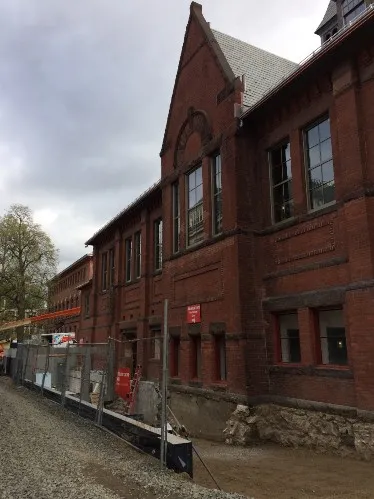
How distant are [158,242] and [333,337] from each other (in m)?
11.6

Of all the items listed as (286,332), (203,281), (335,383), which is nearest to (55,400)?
(203,281)

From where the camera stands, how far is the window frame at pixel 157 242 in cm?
2086

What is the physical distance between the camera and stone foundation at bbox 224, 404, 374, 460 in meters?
9.45

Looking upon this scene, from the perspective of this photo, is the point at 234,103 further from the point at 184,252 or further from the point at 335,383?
the point at 335,383

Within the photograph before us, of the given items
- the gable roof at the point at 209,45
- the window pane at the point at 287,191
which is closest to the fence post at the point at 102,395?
the window pane at the point at 287,191

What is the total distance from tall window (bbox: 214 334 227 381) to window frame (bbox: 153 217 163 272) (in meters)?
7.14

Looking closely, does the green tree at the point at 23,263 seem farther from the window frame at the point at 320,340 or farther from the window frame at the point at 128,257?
the window frame at the point at 320,340

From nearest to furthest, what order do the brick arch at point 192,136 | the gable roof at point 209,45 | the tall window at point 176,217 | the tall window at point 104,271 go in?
the gable roof at point 209,45, the brick arch at point 192,136, the tall window at point 176,217, the tall window at point 104,271

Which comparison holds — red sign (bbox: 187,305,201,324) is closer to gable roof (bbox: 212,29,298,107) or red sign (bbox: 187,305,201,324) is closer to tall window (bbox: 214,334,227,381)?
tall window (bbox: 214,334,227,381)

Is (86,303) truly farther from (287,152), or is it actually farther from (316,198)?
(316,198)

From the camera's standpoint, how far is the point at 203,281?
48.4ft

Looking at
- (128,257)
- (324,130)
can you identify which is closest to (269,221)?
(324,130)

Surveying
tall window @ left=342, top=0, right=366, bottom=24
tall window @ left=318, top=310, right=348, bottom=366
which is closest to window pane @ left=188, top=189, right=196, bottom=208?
tall window @ left=318, top=310, right=348, bottom=366

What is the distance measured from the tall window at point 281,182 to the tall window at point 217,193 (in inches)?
74.4
